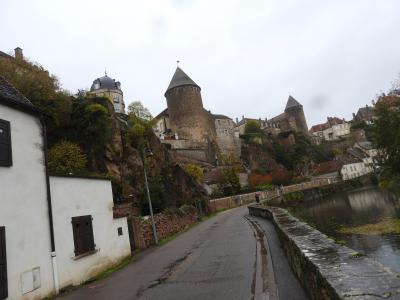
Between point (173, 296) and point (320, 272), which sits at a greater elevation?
point (320, 272)

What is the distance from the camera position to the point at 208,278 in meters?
9.13

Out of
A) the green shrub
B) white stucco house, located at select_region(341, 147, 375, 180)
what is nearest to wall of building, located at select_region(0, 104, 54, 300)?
the green shrub

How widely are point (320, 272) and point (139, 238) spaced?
48.1 feet

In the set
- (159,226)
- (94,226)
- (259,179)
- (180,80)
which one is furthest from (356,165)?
(94,226)

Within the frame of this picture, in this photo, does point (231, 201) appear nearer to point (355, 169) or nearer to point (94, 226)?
point (94, 226)

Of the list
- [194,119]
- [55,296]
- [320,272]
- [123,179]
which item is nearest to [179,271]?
[55,296]

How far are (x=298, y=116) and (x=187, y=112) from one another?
52361 mm

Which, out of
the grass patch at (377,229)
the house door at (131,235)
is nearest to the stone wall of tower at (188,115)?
the grass patch at (377,229)

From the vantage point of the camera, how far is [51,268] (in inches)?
396

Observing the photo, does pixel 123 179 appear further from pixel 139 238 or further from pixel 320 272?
pixel 320 272

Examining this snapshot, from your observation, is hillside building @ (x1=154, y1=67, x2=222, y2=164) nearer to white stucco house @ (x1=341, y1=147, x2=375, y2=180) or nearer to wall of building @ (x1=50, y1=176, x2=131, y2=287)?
white stucco house @ (x1=341, y1=147, x2=375, y2=180)

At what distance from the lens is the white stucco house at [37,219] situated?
8.84 m

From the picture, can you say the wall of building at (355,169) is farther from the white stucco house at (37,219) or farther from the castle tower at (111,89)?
the white stucco house at (37,219)

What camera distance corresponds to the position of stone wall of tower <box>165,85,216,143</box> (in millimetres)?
74188
